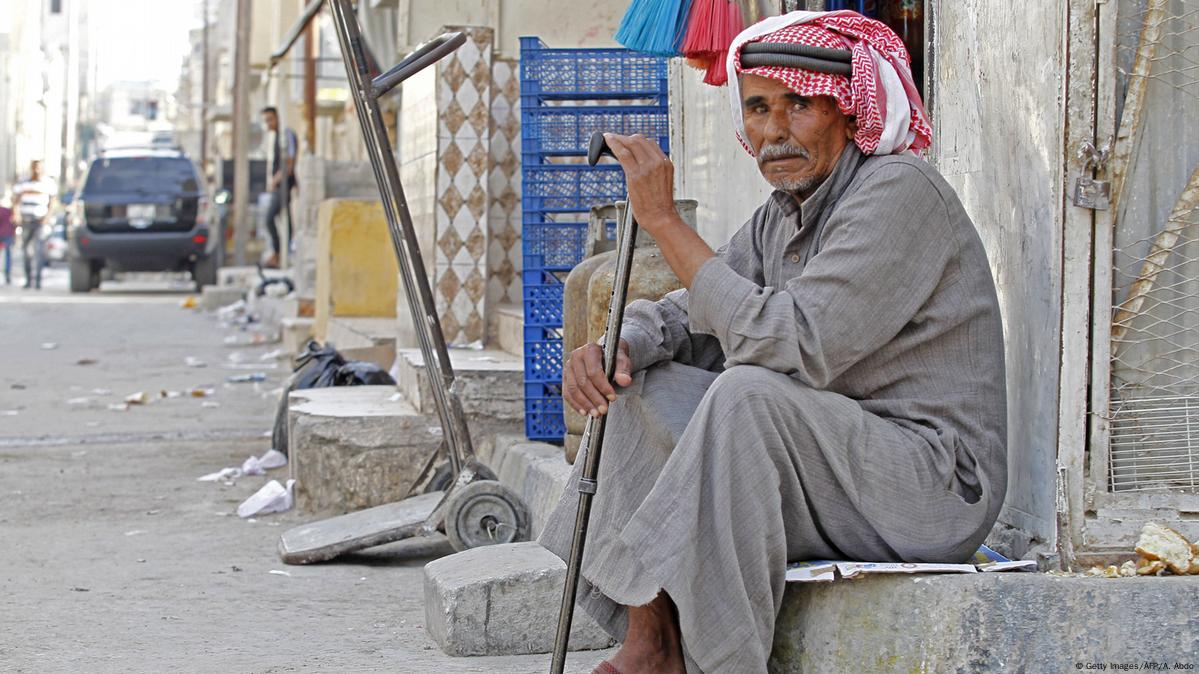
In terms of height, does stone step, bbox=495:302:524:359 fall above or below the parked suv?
below

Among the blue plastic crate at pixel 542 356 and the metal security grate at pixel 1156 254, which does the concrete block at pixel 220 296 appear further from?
the metal security grate at pixel 1156 254

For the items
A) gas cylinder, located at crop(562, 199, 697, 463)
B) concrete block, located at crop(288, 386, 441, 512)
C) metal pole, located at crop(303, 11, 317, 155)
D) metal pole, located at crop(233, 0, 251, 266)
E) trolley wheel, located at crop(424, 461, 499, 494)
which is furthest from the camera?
metal pole, located at crop(233, 0, 251, 266)

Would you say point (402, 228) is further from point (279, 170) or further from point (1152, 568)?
point (279, 170)

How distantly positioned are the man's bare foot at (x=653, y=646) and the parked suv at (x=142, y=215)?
18.6 meters

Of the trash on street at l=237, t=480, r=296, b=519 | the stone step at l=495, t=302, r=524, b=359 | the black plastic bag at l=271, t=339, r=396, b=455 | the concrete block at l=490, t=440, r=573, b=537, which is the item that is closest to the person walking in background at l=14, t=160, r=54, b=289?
the black plastic bag at l=271, t=339, r=396, b=455

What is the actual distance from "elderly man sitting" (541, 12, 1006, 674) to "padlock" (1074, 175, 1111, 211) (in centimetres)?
21

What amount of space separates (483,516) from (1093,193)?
2.35m

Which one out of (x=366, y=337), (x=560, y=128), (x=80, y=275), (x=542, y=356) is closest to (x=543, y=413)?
(x=542, y=356)

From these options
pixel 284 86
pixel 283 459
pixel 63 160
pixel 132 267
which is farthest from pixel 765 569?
pixel 63 160

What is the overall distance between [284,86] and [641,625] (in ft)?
88.3

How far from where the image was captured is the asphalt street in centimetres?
374

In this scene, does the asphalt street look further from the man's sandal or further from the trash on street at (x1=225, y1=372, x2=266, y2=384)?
the man's sandal

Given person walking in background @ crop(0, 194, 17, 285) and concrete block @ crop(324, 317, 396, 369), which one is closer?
concrete block @ crop(324, 317, 396, 369)

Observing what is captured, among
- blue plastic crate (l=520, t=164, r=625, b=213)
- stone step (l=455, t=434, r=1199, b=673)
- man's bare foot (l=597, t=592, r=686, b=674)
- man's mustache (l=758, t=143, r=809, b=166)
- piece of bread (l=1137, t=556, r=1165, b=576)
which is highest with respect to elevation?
blue plastic crate (l=520, t=164, r=625, b=213)
